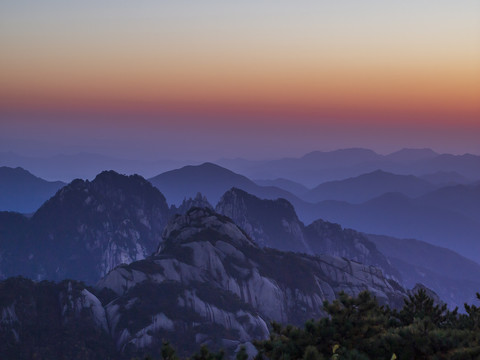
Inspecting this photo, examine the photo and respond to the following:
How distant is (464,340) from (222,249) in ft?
358

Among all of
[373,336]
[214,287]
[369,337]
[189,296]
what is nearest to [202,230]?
[214,287]

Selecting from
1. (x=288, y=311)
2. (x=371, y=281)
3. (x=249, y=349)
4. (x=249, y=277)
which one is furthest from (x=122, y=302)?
(x=371, y=281)

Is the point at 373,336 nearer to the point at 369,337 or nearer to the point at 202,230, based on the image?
the point at 369,337

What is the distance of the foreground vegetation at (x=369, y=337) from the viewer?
20797mm

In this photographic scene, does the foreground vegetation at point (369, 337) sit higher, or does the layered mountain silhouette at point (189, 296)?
the foreground vegetation at point (369, 337)

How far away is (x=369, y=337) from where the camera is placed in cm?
2531

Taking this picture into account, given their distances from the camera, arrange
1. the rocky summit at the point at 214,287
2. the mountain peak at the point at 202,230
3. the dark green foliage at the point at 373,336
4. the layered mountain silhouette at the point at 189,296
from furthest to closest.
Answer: the mountain peak at the point at 202,230 < the rocky summit at the point at 214,287 < the layered mountain silhouette at the point at 189,296 < the dark green foliage at the point at 373,336

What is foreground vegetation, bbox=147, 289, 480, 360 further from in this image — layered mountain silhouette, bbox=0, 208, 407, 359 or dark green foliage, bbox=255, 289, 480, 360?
layered mountain silhouette, bbox=0, 208, 407, 359

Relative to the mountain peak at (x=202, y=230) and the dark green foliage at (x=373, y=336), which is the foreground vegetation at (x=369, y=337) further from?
the mountain peak at (x=202, y=230)

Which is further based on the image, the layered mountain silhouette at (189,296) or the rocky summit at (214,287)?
the rocky summit at (214,287)

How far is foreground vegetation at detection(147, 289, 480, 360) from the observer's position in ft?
68.2

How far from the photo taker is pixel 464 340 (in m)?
20.8

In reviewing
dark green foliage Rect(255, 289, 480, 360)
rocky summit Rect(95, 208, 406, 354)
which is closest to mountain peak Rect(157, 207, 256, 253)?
rocky summit Rect(95, 208, 406, 354)

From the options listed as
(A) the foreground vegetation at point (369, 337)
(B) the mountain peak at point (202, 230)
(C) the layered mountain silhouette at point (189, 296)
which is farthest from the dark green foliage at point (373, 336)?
(B) the mountain peak at point (202, 230)
